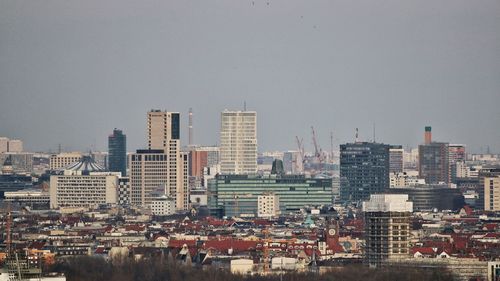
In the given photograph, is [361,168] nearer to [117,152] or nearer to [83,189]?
[83,189]

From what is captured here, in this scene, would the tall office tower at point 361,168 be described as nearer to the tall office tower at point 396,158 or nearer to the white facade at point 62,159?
the tall office tower at point 396,158

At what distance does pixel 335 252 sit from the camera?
8644cm

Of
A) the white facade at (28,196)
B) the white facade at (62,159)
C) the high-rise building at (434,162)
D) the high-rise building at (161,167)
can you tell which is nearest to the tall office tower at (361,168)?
the high-rise building at (161,167)

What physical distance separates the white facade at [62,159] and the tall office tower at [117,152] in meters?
4.13

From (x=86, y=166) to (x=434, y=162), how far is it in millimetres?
21112

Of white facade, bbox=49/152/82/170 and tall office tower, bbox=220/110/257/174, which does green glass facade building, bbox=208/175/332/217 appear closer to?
tall office tower, bbox=220/110/257/174

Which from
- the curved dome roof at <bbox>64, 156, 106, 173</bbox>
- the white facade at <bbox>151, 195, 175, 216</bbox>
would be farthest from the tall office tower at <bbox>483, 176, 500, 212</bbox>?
the curved dome roof at <bbox>64, 156, 106, 173</bbox>

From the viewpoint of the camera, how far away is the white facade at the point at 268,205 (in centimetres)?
12706

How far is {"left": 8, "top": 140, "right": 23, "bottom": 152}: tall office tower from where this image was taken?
503ft

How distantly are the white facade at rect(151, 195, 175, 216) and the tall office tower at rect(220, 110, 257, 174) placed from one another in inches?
693

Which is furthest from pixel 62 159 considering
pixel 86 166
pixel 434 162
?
pixel 434 162

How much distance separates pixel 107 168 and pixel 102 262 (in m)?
84.4

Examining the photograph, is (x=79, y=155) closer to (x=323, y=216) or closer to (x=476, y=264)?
(x=323, y=216)

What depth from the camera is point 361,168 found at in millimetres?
137000
